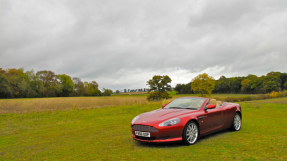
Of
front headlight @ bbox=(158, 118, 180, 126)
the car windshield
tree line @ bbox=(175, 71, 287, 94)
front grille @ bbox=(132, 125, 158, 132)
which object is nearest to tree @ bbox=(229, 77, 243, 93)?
tree line @ bbox=(175, 71, 287, 94)

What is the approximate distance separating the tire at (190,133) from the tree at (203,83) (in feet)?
214

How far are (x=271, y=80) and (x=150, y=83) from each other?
212ft

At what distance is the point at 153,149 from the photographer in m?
5.00

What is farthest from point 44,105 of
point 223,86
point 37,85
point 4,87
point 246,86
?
point 223,86

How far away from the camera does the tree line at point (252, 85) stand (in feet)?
280

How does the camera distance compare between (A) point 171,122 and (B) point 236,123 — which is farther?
(B) point 236,123

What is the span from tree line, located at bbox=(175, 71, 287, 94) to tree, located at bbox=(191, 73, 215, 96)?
24372 millimetres

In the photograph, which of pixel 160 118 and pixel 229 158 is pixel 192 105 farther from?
pixel 229 158

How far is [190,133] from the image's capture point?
538 centimetres

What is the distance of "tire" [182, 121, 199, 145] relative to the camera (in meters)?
5.16

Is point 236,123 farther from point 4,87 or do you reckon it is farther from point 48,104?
point 4,87

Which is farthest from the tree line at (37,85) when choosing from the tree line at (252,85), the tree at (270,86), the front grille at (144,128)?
the tree at (270,86)

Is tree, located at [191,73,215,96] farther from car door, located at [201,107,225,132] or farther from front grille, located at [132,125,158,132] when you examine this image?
front grille, located at [132,125,158,132]

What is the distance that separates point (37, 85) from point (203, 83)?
6672 centimetres
